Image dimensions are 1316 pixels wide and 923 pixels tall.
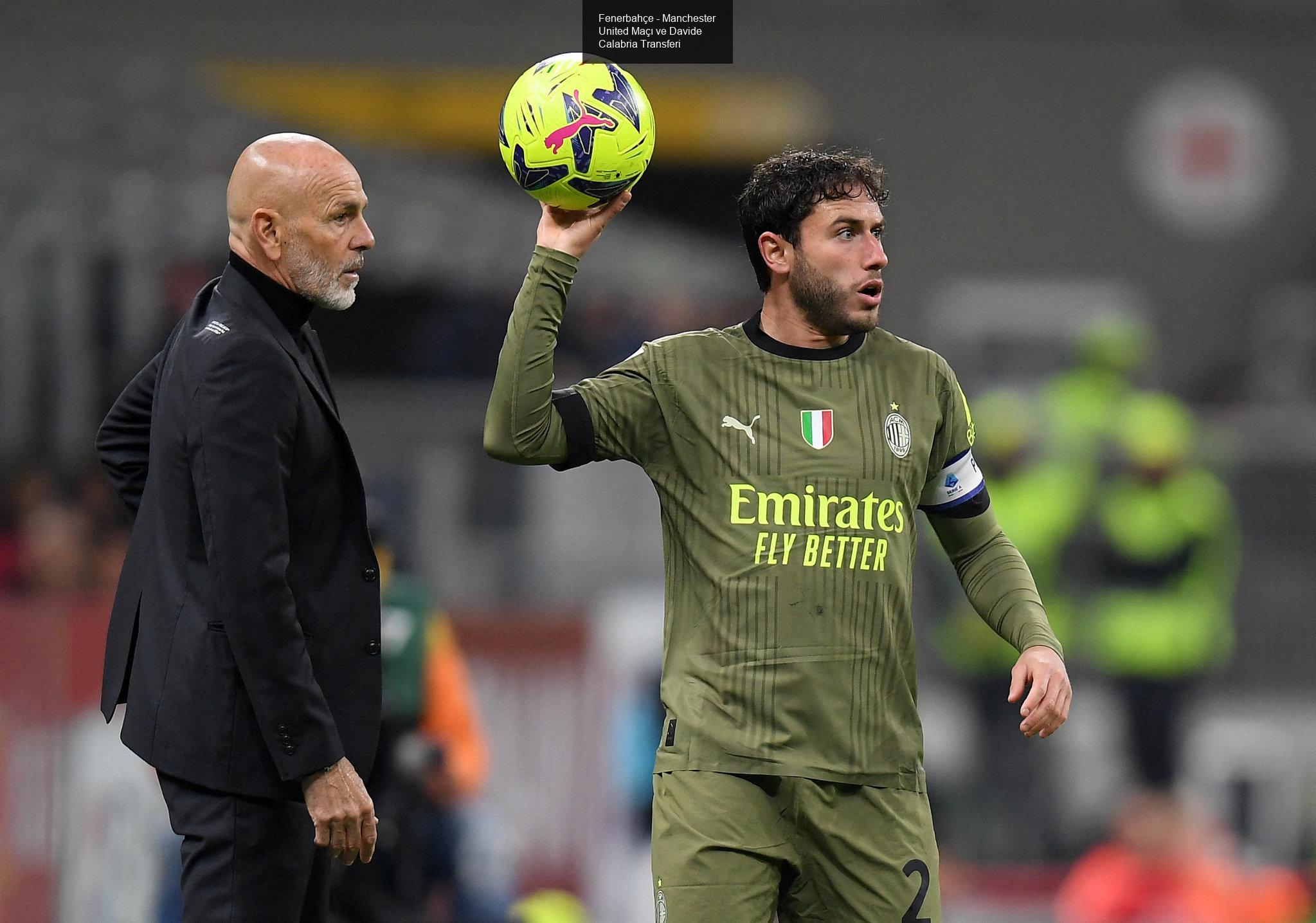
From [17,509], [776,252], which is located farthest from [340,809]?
[17,509]

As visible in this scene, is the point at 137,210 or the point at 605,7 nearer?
the point at 605,7

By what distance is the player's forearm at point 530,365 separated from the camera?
13.5ft

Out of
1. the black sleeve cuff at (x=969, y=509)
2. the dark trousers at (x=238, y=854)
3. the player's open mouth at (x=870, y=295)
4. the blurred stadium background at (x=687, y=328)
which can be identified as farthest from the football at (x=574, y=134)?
the blurred stadium background at (x=687, y=328)

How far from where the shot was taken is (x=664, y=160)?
19031 millimetres

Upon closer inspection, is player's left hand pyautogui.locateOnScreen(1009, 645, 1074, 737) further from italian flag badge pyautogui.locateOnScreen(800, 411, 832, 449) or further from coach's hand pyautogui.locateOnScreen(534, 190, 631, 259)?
coach's hand pyautogui.locateOnScreen(534, 190, 631, 259)

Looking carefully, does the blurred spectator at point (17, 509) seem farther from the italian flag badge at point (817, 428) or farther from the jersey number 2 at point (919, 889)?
the jersey number 2 at point (919, 889)

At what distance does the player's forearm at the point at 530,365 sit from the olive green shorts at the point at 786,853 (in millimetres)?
798

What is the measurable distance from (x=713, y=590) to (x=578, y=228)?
0.83 m

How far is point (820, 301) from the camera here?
436 cm

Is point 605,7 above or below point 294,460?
above

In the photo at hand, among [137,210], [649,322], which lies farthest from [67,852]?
[649,322]

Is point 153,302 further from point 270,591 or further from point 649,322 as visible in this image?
point 270,591

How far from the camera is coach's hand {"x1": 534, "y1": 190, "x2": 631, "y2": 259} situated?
13.7ft

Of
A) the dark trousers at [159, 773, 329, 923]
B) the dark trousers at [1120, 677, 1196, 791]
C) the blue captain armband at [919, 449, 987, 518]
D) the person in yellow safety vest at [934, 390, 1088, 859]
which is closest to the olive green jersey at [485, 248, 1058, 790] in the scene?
the blue captain armband at [919, 449, 987, 518]
